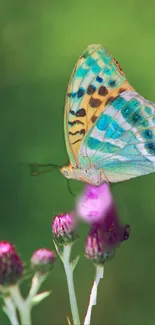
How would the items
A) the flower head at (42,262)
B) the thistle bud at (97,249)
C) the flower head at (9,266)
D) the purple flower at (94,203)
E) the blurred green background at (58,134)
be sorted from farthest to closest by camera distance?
the blurred green background at (58,134) < the purple flower at (94,203) < the thistle bud at (97,249) < the flower head at (42,262) < the flower head at (9,266)

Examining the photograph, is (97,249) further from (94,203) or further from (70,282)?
(94,203)

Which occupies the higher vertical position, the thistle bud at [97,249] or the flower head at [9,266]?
the flower head at [9,266]

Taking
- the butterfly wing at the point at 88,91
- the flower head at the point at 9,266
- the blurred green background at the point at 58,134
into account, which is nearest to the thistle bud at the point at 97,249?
the flower head at the point at 9,266

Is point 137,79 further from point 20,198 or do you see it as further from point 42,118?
point 20,198

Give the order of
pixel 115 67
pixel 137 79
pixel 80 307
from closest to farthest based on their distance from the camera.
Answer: pixel 115 67 → pixel 80 307 → pixel 137 79

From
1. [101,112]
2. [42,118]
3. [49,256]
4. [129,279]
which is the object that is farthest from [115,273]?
[49,256]

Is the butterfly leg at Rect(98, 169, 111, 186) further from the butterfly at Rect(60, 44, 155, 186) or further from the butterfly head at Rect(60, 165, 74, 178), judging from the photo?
the butterfly head at Rect(60, 165, 74, 178)

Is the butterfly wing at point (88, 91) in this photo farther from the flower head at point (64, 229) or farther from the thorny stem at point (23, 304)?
the thorny stem at point (23, 304)
